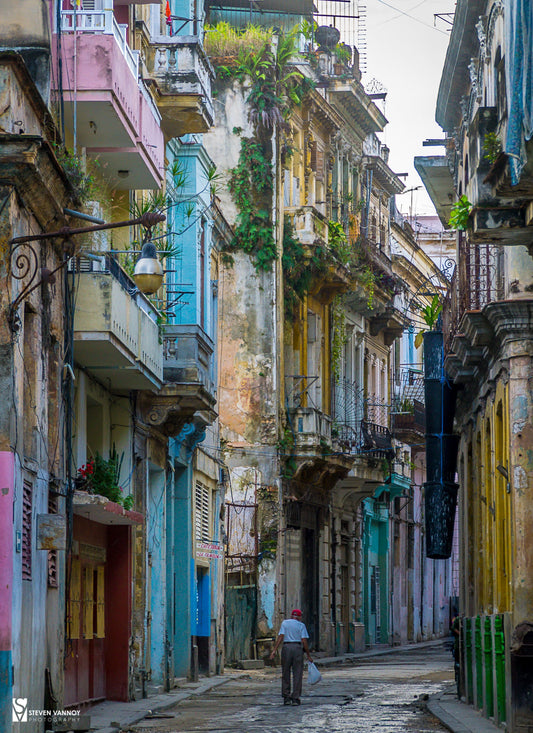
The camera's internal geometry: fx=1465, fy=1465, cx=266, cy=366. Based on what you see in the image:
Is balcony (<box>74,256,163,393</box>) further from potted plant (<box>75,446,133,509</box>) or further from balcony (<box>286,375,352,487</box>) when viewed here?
balcony (<box>286,375,352,487</box>)

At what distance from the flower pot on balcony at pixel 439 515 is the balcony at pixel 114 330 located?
4.41 m

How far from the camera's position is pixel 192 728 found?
16828mm

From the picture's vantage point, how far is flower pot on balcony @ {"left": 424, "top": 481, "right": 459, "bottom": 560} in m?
21.8

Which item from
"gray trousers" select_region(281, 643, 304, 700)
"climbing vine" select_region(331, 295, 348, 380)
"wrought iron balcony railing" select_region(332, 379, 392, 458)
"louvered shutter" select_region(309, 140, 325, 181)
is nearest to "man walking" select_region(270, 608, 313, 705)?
"gray trousers" select_region(281, 643, 304, 700)

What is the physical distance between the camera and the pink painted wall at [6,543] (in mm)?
12758

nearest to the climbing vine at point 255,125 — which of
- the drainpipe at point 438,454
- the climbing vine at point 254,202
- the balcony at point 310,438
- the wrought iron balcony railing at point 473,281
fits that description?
the climbing vine at point 254,202

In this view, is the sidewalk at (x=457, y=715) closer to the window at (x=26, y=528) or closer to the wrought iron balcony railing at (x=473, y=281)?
the wrought iron balcony railing at (x=473, y=281)

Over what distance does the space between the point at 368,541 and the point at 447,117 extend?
73.3 ft

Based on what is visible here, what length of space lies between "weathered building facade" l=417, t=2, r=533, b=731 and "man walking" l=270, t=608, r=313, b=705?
2.36 m

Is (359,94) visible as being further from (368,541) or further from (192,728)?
(192,728)

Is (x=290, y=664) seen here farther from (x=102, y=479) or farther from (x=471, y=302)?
(x=471, y=302)

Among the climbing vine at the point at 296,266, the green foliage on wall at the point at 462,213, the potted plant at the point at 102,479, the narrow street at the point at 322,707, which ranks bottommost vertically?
the narrow street at the point at 322,707

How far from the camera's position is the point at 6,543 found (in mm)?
12938

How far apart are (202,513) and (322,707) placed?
839cm
